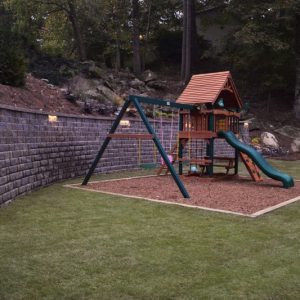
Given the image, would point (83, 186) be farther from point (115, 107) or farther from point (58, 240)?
point (115, 107)

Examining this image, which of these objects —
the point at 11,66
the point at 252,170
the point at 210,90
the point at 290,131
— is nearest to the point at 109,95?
the point at 11,66

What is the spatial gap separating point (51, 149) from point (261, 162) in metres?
5.02

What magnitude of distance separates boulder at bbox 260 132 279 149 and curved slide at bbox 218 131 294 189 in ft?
33.1

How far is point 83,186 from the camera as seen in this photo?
9.73 meters

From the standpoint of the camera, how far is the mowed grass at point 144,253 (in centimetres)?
370

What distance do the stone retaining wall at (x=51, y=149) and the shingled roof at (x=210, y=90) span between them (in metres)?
2.54

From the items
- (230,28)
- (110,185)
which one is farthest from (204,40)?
(110,185)

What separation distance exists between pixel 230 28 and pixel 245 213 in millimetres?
24994

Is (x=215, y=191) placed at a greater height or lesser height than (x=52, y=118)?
lesser

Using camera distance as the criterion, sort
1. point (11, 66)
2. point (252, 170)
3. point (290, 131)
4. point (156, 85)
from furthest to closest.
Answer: point (156, 85), point (290, 131), point (11, 66), point (252, 170)

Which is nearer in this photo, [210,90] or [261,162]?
[261,162]

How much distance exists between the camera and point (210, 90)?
1225cm

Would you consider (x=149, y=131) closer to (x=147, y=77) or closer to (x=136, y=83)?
(x=136, y=83)

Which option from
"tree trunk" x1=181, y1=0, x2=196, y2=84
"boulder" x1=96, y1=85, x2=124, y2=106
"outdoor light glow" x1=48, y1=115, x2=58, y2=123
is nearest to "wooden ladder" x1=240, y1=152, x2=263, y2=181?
"outdoor light glow" x1=48, y1=115, x2=58, y2=123
